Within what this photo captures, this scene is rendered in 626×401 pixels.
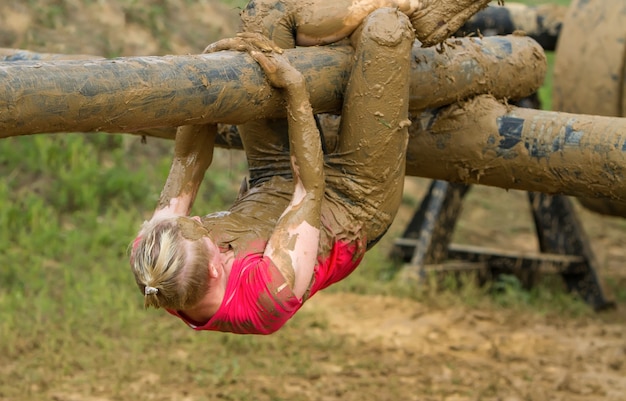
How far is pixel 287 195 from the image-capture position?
3498 mm

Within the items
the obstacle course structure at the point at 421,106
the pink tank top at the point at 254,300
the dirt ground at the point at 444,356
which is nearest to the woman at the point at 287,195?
the pink tank top at the point at 254,300

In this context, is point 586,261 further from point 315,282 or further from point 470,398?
point 315,282

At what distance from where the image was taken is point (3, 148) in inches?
291

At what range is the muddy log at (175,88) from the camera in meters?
2.58

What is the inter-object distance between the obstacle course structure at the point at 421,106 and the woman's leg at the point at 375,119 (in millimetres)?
92

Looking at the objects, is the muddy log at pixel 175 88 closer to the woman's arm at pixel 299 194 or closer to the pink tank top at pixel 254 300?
the woman's arm at pixel 299 194

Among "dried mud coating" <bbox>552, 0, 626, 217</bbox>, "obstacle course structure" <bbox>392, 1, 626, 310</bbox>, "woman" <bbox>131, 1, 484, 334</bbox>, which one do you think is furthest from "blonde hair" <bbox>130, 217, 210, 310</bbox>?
"obstacle course structure" <bbox>392, 1, 626, 310</bbox>

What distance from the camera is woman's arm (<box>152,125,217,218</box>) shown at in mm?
3492

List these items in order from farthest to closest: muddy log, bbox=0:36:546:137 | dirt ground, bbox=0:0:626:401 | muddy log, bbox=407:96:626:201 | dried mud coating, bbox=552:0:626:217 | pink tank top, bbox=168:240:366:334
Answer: dried mud coating, bbox=552:0:626:217 → dirt ground, bbox=0:0:626:401 → muddy log, bbox=407:96:626:201 → pink tank top, bbox=168:240:366:334 → muddy log, bbox=0:36:546:137

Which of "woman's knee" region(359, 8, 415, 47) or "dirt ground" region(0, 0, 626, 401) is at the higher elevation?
"woman's knee" region(359, 8, 415, 47)

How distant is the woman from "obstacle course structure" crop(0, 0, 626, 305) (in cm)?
11

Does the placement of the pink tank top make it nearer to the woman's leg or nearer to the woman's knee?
the woman's leg

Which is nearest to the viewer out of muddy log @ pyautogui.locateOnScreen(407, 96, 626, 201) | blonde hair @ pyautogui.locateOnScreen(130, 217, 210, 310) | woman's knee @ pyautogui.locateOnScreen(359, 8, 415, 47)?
blonde hair @ pyautogui.locateOnScreen(130, 217, 210, 310)

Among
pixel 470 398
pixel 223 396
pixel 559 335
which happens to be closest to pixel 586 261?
pixel 559 335
